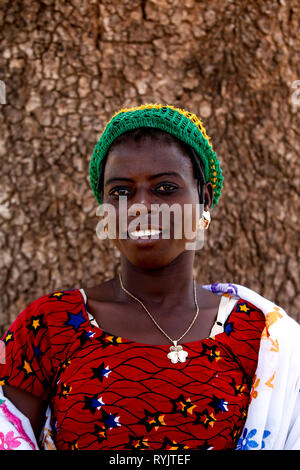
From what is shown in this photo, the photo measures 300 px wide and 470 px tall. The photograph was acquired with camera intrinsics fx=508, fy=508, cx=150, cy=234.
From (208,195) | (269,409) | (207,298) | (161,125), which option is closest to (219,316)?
(207,298)

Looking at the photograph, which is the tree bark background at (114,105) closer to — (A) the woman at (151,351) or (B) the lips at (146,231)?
(A) the woman at (151,351)

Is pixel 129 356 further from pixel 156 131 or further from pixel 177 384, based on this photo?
pixel 156 131

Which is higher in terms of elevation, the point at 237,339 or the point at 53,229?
the point at 53,229

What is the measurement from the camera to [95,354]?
1688mm

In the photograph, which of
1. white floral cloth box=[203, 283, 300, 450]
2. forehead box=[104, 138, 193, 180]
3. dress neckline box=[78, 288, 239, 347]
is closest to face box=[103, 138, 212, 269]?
forehead box=[104, 138, 193, 180]

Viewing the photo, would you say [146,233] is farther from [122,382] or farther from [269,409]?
[269,409]

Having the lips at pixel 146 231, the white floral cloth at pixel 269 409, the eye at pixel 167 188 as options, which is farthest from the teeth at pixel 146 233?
the white floral cloth at pixel 269 409

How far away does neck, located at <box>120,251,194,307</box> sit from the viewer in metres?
1.89

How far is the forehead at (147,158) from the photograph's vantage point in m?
1.74

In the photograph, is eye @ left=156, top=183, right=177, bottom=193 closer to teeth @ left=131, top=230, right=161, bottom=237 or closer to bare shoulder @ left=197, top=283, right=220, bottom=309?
teeth @ left=131, top=230, right=161, bottom=237

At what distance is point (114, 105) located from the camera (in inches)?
102

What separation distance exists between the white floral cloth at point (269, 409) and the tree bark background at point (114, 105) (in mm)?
916
